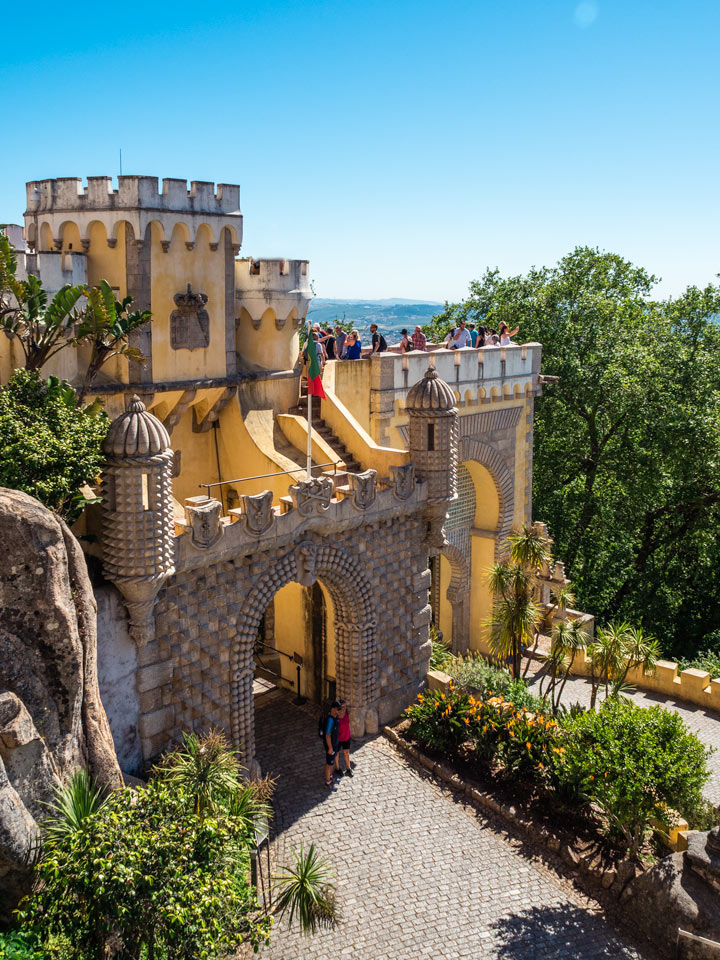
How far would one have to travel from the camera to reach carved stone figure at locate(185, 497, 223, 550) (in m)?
17.0

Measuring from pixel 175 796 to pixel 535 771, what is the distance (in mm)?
9374

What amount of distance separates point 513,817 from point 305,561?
697 centimetres

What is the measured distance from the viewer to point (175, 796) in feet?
42.8

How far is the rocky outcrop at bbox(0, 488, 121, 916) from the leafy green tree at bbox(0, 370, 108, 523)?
74 centimetres

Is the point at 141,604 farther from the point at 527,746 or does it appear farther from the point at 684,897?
the point at 684,897

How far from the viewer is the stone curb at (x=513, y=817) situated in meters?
17.5

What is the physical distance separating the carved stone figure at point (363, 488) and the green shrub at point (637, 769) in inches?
265

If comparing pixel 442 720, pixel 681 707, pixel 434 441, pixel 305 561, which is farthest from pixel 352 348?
pixel 681 707

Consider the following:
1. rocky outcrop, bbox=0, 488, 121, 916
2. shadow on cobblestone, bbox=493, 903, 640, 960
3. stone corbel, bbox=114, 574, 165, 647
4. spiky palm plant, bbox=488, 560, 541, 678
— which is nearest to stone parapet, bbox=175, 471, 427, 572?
stone corbel, bbox=114, 574, 165, 647

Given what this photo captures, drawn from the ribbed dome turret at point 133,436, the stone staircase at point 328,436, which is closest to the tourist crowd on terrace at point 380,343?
the stone staircase at point 328,436

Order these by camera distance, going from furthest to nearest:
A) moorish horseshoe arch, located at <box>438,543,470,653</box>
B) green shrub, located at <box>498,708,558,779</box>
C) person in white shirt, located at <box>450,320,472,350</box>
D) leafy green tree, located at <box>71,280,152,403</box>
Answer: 1. moorish horseshoe arch, located at <box>438,543,470,653</box>
2. person in white shirt, located at <box>450,320,472,350</box>
3. green shrub, located at <box>498,708,558,779</box>
4. leafy green tree, located at <box>71,280,152,403</box>

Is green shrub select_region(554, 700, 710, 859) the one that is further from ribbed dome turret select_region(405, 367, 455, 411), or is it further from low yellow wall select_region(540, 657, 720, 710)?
low yellow wall select_region(540, 657, 720, 710)

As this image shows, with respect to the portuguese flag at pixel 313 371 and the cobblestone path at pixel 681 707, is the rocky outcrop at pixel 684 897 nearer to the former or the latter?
the cobblestone path at pixel 681 707

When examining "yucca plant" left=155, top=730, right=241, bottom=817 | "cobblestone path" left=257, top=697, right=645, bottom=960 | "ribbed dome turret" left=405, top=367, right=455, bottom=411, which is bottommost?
"cobblestone path" left=257, top=697, right=645, bottom=960
